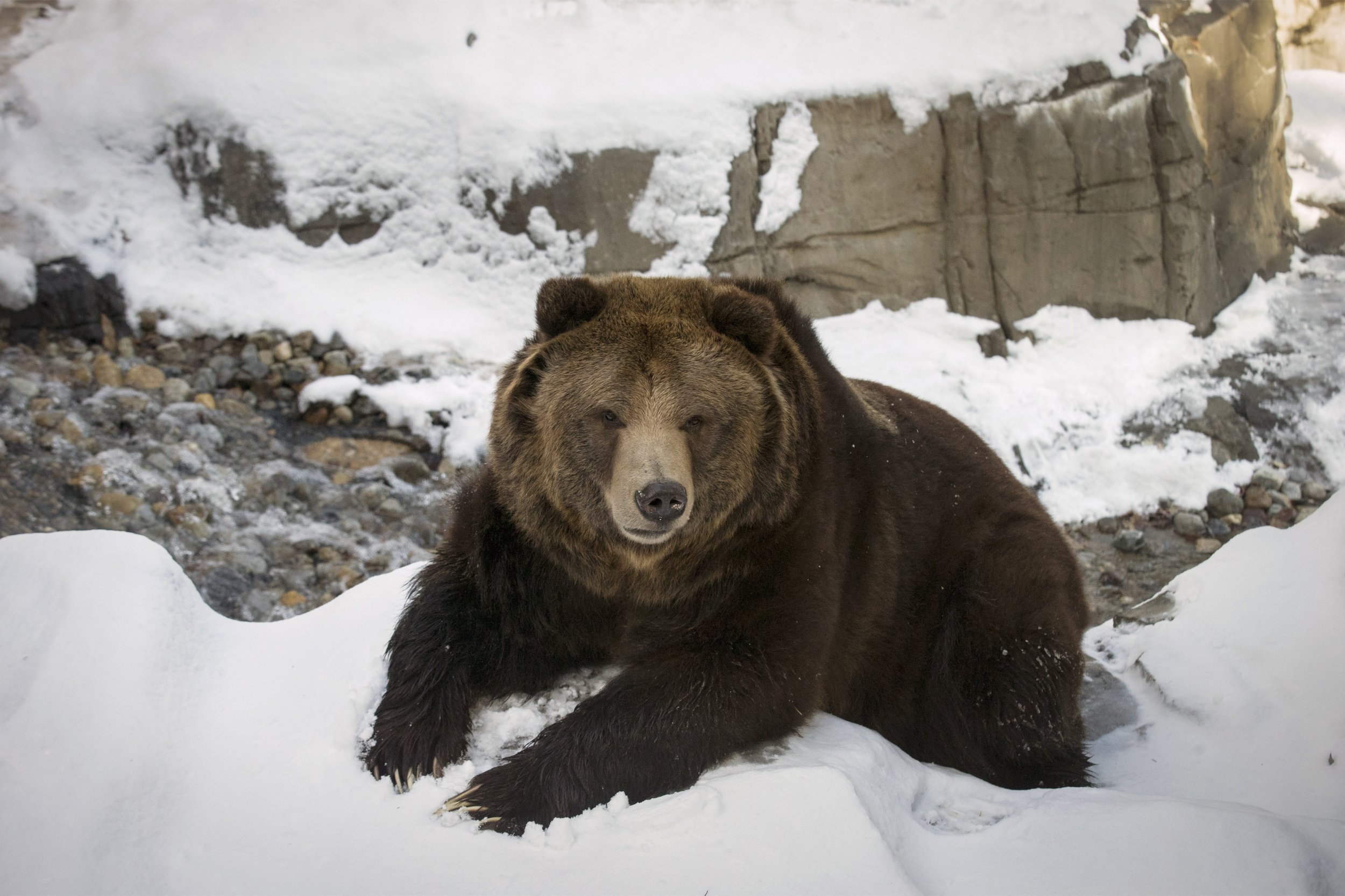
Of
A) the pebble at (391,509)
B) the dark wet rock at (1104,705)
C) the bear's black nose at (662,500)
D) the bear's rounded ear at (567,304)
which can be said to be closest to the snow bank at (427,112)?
the pebble at (391,509)

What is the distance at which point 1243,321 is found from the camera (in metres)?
9.84

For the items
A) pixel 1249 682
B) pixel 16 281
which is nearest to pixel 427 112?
pixel 16 281

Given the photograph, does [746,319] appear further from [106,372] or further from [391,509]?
[106,372]

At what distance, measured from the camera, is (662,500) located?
9.60 ft

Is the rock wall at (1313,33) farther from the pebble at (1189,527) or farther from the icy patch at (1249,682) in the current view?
the icy patch at (1249,682)

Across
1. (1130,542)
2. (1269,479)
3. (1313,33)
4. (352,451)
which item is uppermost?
(1313,33)

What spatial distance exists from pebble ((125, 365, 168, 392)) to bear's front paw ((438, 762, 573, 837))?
5235mm

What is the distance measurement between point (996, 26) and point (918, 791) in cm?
861

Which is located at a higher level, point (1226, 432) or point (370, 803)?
point (370, 803)

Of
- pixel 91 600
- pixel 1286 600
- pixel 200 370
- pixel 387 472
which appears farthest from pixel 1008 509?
pixel 200 370

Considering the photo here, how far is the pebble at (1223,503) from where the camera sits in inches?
321

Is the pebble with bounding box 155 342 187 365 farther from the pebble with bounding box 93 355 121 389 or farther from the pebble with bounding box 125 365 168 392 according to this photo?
the pebble with bounding box 93 355 121 389

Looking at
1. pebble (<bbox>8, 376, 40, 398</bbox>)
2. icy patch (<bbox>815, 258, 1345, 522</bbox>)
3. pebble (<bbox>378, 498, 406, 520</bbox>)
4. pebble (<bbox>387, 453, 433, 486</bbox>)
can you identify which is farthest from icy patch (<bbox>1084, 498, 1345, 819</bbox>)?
pebble (<bbox>8, 376, 40, 398</bbox>)

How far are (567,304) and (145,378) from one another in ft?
16.2
